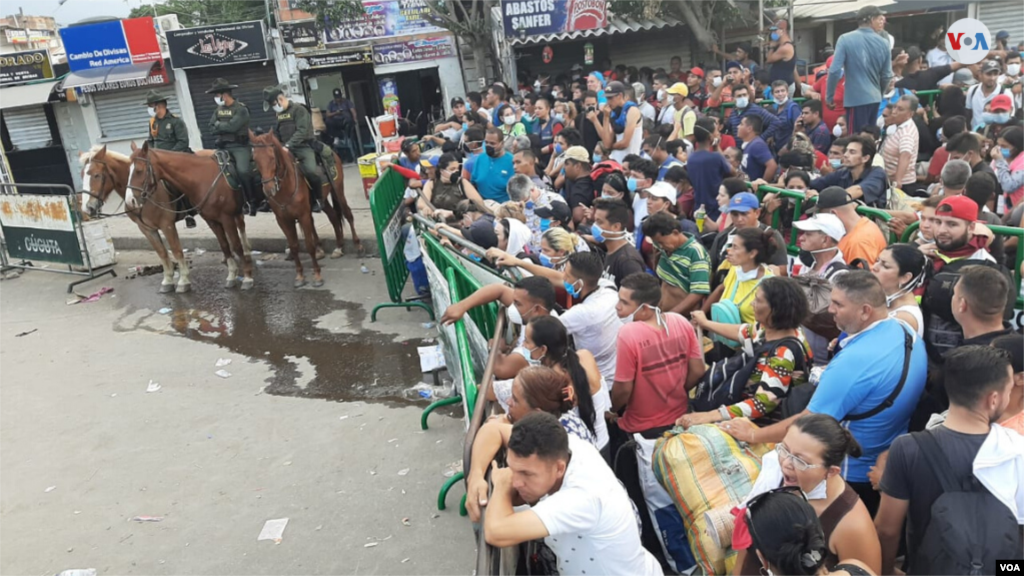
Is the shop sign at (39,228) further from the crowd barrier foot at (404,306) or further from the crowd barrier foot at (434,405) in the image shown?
the crowd barrier foot at (434,405)

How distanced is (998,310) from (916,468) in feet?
3.14

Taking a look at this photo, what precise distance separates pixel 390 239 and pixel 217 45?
13518 millimetres

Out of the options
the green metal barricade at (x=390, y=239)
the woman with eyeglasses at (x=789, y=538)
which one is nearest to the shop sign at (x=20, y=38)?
the green metal barricade at (x=390, y=239)

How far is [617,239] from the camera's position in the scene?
5.30m

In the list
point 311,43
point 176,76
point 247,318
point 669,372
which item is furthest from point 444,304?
point 176,76

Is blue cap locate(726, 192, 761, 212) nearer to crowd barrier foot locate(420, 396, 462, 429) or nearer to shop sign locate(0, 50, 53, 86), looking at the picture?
crowd barrier foot locate(420, 396, 462, 429)

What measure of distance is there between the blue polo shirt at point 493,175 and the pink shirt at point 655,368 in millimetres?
4733

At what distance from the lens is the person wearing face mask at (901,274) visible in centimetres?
359

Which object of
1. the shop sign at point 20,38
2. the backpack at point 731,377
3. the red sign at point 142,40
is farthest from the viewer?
the shop sign at point 20,38

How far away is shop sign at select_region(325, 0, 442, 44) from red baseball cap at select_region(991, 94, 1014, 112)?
1464cm

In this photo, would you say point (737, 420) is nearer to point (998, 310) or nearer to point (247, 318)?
point (998, 310)

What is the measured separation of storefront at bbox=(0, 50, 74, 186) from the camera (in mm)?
20094

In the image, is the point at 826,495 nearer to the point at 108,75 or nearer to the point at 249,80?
the point at 249,80

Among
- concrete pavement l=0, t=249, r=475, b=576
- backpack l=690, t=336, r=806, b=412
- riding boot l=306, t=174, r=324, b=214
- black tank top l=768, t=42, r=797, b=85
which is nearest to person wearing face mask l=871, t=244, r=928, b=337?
backpack l=690, t=336, r=806, b=412
